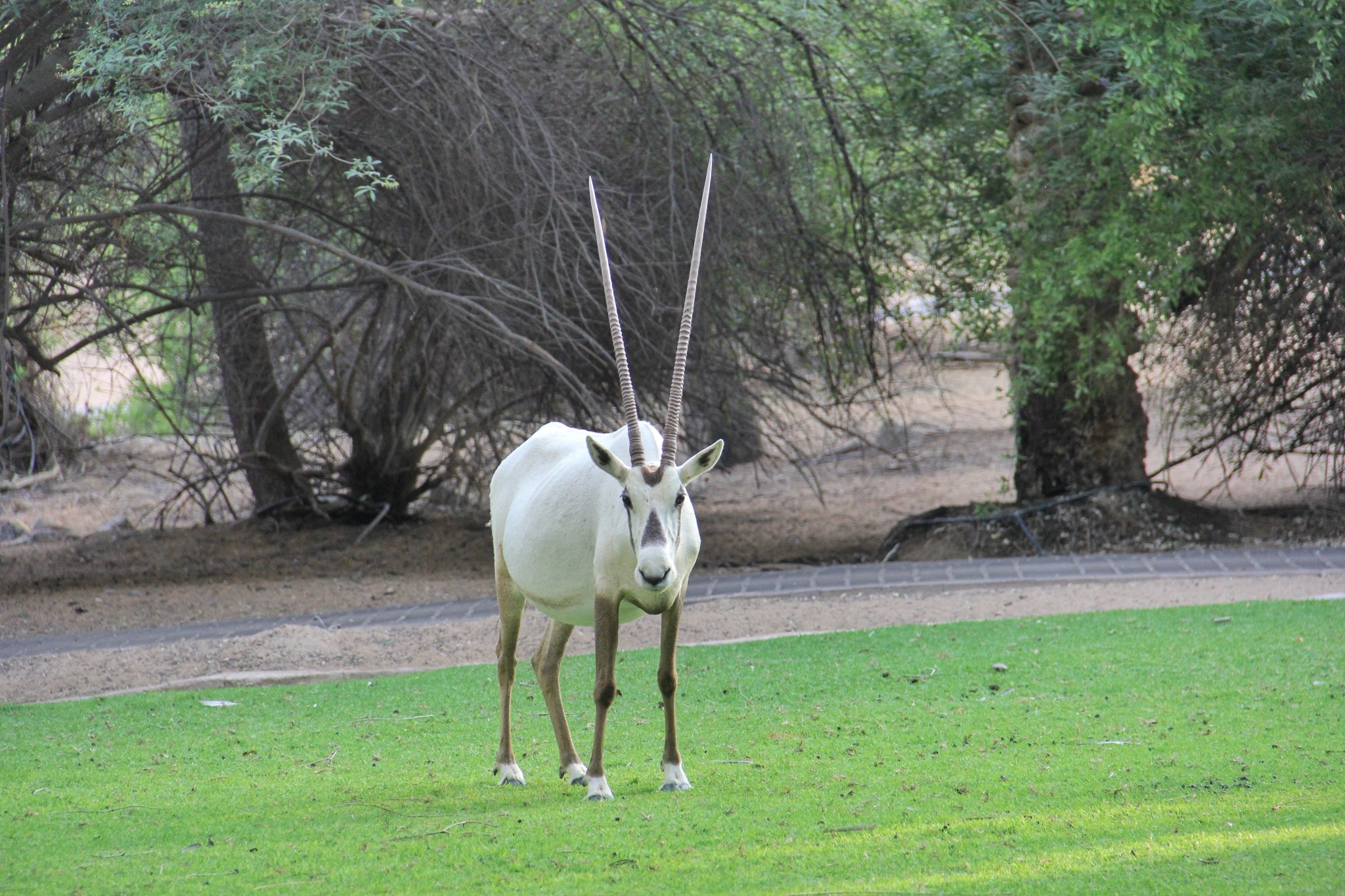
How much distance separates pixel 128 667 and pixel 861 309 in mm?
7282

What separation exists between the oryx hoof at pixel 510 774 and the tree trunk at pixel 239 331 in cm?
618

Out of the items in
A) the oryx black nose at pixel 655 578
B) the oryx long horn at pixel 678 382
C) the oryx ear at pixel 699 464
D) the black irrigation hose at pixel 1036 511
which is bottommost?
the black irrigation hose at pixel 1036 511

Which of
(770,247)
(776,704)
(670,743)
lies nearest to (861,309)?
(770,247)

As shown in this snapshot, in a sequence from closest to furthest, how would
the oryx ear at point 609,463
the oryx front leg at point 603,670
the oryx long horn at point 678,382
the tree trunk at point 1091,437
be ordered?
the oryx ear at point 609,463 < the oryx long horn at point 678,382 < the oryx front leg at point 603,670 < the tree trunk at point 1091,437

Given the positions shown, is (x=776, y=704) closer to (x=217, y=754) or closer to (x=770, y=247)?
(x=217, y=754)

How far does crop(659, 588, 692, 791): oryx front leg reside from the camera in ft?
16.7

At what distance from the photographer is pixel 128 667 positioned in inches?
337

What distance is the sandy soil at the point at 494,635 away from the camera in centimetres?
831

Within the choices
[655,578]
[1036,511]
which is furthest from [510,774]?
[1036,511]

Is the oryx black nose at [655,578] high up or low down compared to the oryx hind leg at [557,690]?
up

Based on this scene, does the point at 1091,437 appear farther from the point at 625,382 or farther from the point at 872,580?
the point at 625,382

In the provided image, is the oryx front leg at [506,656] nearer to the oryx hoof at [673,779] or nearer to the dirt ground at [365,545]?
the oryx hoof at [673,779]

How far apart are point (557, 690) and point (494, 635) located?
373 centimetres

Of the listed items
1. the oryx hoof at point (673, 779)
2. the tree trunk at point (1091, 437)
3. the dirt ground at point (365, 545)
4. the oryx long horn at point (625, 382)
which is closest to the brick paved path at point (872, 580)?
the dirt ground at point (365, 545)
